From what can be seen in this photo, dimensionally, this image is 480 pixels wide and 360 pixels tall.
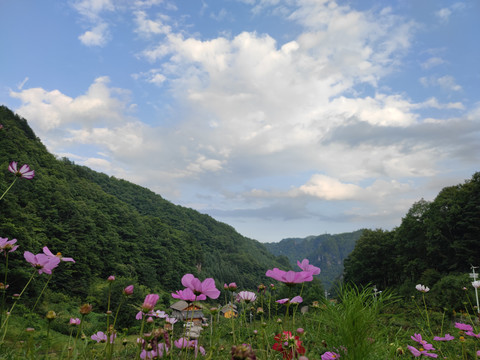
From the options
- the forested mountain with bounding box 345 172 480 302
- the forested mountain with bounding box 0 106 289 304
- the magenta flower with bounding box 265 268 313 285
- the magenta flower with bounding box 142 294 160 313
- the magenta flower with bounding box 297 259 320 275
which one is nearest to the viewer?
the magenta flower with bounding box 142 294 160 313

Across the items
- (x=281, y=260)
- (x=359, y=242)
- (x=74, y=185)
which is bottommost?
(x=281, y=260)

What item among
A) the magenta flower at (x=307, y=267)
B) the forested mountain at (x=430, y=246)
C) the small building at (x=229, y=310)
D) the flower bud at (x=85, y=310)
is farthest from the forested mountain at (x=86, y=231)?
the magenta flower at (x=307, y=267)

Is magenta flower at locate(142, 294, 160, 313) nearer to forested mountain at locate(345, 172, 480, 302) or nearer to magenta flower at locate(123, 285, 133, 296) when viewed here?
magenta flower at locate(123, 285, 133, 296)

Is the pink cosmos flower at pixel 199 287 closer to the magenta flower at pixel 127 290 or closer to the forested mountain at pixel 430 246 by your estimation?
the magenta flower at pixel 127 290

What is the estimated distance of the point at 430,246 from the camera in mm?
22516

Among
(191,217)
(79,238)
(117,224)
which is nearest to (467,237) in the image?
(79,238)

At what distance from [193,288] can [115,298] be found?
2447cm

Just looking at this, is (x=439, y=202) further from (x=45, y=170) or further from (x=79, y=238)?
(x=45, y=170)

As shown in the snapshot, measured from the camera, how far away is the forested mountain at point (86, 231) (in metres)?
33.0

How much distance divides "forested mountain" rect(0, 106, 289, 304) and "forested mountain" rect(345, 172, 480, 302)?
15.7m

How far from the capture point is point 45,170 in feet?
151

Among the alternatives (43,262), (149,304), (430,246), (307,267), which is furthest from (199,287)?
(430,246)

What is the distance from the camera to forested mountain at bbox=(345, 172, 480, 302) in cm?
2031

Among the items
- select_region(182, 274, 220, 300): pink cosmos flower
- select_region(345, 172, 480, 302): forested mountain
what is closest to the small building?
select_region(182, 274, 220, 300): pink cosmos flower
